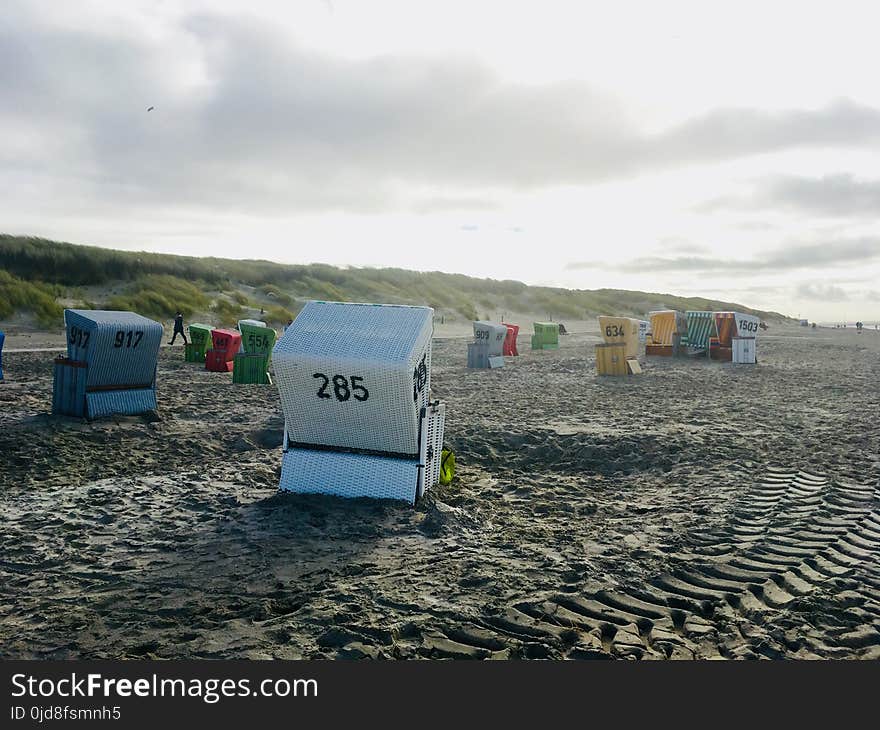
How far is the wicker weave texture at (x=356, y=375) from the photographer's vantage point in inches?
285

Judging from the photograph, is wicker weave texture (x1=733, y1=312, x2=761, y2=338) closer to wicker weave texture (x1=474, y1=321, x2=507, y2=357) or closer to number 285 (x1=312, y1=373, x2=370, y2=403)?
wicker weave texture (x1=474, y1=321, x2=507, y2=357)

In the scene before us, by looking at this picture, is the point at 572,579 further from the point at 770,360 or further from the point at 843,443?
the point at 770,360

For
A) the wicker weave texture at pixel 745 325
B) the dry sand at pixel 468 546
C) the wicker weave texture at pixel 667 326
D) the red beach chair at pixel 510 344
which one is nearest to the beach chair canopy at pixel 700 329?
the wicker weave texture at pixel 667 326

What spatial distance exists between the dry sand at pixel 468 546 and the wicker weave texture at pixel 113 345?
1.10m

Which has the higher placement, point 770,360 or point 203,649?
point 770,360

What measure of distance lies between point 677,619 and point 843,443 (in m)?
7.03

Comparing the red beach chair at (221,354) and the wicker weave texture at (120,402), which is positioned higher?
the red beach chair at (221,354)

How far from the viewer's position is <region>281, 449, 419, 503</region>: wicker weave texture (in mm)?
7508

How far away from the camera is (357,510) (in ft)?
23.5

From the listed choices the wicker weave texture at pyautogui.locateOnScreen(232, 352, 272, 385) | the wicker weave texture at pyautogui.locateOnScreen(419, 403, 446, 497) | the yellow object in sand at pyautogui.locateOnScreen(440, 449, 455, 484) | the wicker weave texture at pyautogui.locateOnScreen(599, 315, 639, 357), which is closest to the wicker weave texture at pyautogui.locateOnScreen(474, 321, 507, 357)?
the wicker weave texture at pyautogui.locateOnScreen(599, 315, 639, 357)

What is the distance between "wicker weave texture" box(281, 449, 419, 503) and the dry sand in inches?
8.2

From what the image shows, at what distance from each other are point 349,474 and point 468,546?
1.93m

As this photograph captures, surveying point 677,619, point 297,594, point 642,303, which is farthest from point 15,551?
point 642,303

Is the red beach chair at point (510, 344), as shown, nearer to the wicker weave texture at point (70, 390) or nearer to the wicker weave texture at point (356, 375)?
the wicker weave texture at point (70, 390)
